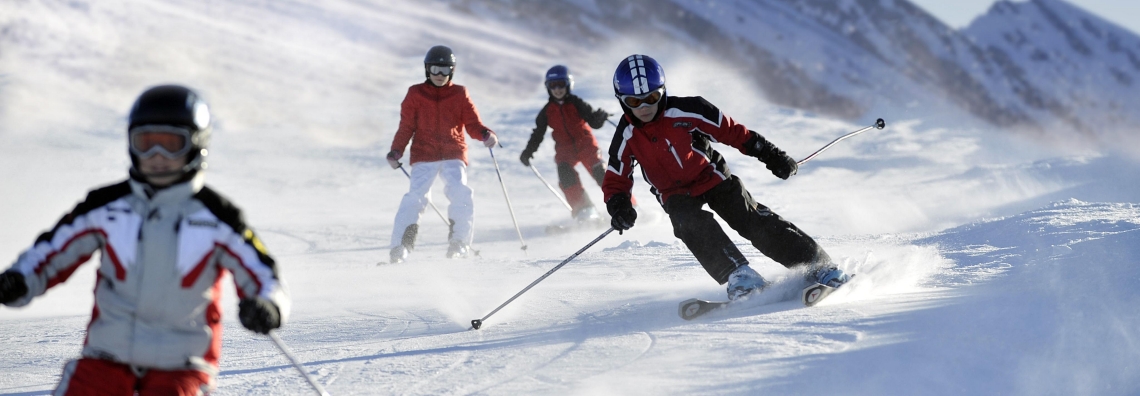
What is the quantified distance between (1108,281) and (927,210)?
781cm

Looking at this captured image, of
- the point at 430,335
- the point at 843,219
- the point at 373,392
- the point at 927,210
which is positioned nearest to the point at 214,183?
the point at 843,219

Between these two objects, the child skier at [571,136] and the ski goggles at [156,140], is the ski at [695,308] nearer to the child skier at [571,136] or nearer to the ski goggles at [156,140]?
the ski goggles at [156,140]

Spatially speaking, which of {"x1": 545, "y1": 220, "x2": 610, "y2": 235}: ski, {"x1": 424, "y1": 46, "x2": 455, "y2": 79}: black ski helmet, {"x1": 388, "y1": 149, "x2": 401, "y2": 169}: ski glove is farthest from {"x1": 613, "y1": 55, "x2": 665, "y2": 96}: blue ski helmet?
{"x1": 545, "y1": 220, "x2": 610, "y2": 235}: ski

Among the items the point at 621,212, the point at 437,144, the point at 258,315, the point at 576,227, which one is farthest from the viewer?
the point at 576,227

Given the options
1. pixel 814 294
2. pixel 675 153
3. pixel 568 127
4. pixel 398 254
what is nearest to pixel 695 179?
pixel 675 153

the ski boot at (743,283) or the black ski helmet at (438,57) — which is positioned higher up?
the black ski helmet at (438,57)

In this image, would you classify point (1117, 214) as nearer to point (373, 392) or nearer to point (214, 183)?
point (373, 392)

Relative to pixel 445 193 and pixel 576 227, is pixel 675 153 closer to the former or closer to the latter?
pixel 445 193

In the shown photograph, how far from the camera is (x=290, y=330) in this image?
5078mm

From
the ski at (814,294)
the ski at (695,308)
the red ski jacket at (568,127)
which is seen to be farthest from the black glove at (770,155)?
the red ski jacket at (568,127)

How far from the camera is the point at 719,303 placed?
189 inches

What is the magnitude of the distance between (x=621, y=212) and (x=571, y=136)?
554 cm

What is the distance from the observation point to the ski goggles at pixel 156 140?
2.51 meters

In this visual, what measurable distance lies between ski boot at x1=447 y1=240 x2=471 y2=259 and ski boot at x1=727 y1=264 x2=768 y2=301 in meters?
3.73
